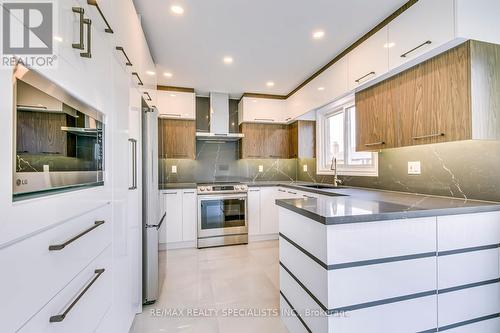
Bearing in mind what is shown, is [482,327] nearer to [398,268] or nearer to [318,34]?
[398,268]

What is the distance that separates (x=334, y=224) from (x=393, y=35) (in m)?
1.69

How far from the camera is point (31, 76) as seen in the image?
2.12ft

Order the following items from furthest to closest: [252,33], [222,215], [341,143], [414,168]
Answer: [222,215], [341,143], [252,33], [414,168]

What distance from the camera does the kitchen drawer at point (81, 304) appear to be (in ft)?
2.24

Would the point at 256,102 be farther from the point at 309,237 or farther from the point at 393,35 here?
the point at 309,237

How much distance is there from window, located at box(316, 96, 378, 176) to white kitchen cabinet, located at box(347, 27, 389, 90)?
640 millimetres

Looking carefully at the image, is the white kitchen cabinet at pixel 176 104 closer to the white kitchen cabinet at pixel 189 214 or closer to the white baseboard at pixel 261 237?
Result: the white kitchen cabinet at pixel 189 214

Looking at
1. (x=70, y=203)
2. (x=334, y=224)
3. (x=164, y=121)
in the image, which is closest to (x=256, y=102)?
(x=164, y=121)

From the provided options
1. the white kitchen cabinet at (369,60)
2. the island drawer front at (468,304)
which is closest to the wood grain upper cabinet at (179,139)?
the white kitchen cabinet at (369,60)

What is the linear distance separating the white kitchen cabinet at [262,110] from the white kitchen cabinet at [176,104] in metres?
0.87

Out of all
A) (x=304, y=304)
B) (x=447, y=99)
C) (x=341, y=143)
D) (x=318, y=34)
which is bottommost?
(x=304, y=304)

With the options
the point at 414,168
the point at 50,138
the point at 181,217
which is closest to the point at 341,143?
the point at 414,168

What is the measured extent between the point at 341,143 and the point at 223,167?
6.76ft

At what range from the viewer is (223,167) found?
13.6ft
